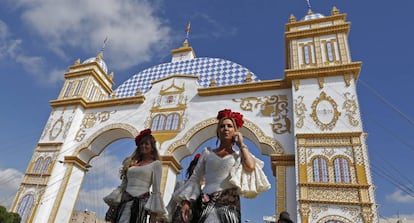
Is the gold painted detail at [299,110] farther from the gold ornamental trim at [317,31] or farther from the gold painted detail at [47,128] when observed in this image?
the gold painted detail at [47,128]

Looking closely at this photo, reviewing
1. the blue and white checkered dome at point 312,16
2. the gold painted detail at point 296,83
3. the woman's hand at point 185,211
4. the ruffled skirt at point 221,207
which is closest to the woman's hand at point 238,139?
the ruffled skirt at point 221,207

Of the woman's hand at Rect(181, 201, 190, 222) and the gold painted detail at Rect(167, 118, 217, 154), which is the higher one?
the gold painted detail at Rect(167, 118, 217, 154)

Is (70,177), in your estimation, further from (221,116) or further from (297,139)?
(221,116)

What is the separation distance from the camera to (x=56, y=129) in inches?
341

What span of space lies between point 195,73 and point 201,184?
6.72 meters

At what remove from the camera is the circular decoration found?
855 cm

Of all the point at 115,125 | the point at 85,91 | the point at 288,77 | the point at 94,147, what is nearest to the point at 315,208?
the point at 288,77

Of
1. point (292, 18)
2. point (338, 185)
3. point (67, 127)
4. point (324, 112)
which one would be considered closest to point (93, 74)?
point (67, 127)

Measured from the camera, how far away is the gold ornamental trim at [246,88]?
6.99 meters

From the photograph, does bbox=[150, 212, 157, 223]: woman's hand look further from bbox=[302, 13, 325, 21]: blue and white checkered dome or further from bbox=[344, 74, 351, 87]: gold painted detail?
bbox=[302, 13, 325, 21]: blue and white checkered dome

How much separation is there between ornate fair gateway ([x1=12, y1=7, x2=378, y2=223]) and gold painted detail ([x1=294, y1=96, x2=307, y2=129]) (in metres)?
0.02

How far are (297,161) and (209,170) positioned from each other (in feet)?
14.0

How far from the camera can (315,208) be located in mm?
5078

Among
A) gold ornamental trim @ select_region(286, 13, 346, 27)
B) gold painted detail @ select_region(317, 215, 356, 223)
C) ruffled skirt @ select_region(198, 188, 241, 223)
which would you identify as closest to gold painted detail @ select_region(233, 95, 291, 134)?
gold painted detail @ select_region(317, 215, 356, 223)
